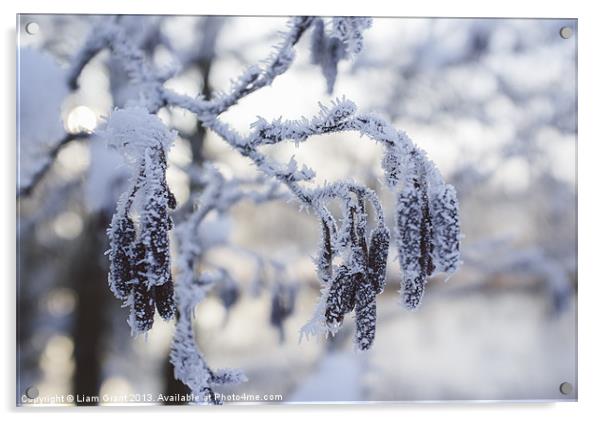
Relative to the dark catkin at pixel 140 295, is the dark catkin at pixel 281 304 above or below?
below

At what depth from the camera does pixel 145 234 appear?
2.80 feet

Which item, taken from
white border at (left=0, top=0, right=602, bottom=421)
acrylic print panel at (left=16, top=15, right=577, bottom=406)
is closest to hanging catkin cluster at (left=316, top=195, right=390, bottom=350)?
acrylic print panel at (left=16, top=15, right=577, bottom=406)

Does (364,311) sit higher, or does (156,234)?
(156,234)

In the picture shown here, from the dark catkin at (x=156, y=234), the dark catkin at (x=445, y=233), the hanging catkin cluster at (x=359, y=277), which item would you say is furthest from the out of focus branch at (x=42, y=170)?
the dark catkin at (x=445, y=233)

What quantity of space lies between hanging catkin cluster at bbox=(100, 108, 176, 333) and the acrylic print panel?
0.54 m

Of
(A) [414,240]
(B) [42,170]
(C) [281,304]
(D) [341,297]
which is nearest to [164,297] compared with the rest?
(D) [341,297]

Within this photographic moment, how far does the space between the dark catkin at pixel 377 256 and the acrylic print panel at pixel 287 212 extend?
643 mm

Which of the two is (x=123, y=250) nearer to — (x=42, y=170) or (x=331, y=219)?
(x=331, y=219)

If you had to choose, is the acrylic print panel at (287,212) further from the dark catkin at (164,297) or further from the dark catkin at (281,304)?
the dark catkin at (164,297)

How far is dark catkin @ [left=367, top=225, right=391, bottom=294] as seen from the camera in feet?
2.85

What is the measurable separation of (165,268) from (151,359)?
0.98m

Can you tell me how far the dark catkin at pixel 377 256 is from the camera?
867 mm

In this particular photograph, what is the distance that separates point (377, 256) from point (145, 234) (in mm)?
309

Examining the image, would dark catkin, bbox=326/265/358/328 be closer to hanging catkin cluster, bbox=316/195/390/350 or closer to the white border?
hanging catkin cluster, bbox=316/195/390/350
